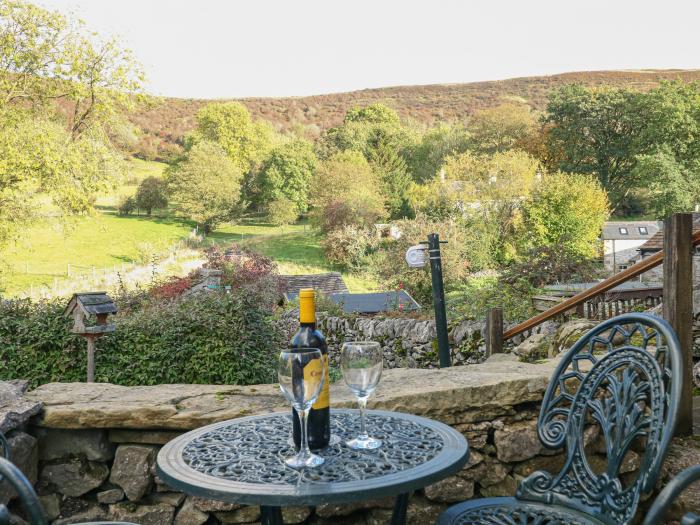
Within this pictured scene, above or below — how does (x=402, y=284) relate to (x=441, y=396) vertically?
below

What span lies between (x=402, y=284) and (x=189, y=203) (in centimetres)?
1804

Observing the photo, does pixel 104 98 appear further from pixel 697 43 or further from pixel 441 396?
pixel 697 43

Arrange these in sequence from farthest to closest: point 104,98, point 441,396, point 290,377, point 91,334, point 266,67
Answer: point 266,67 < point 104,98 < point 91,334 < point 441,396 < point 290,377

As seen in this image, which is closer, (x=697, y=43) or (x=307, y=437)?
(x=307, y=437)

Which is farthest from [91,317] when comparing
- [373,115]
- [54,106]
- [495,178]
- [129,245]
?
[373,115]

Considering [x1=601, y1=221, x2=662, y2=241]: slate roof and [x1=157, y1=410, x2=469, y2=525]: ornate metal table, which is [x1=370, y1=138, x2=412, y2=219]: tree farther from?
[x1=157, y1=410, x2=469, y2=525]: ornate metal table

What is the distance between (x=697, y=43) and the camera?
4097 centimetres

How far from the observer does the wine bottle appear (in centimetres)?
145

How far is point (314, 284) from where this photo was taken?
50.4 feet

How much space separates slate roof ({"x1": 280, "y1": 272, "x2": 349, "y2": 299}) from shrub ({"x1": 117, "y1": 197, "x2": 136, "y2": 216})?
1851 centimetres

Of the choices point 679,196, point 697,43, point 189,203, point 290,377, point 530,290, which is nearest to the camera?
point 290,377

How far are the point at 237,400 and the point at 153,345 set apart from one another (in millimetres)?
2733

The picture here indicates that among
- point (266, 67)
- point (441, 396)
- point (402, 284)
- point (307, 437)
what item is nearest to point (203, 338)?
point (441, 396)

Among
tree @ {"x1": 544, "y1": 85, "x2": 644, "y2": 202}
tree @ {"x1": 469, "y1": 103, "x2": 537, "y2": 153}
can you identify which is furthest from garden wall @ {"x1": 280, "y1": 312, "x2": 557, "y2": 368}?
tree @ {"x1": 469, "y1": 103, "x2": 537, "y2": 153}
